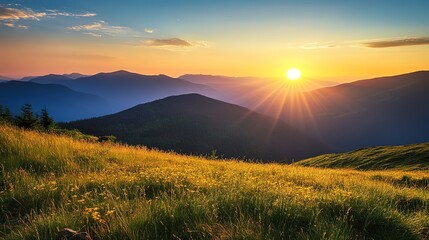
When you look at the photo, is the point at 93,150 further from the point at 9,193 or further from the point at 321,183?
the point at 321,183

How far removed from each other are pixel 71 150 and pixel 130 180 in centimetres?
552

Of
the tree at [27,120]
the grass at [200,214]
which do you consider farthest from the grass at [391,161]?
the tree at [27,120]

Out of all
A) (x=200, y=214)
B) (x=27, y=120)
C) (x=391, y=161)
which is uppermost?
(x=200, y=214)

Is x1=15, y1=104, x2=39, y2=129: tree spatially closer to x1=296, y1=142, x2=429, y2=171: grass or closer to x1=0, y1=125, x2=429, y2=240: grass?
x1=0, y1=125, x2=429, y2=240: grass

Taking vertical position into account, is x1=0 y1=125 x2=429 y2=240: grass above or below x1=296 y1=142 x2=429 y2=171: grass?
above

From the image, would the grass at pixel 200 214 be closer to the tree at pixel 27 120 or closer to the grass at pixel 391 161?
the grass at pixel 391 161

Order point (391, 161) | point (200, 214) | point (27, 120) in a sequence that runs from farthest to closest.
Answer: point (391, 161) < point (27, 120) < point (200, 214)

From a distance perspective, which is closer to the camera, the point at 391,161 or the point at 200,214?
the point at 200,214

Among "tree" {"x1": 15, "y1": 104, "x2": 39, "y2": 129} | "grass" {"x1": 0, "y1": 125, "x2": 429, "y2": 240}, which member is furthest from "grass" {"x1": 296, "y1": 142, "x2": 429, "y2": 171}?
"tree" {"x1": 15, "y1": 104, "x2": 39, "y2": 129}

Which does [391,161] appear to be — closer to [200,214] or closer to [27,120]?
[200,214]

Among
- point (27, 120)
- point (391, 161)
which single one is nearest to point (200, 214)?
point (27, 120)

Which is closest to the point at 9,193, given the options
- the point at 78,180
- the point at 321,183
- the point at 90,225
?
the point at 78,180

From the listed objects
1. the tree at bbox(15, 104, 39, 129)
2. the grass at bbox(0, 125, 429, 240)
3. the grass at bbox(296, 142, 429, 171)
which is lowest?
the grass at bbox(296, 142, 429, 171)

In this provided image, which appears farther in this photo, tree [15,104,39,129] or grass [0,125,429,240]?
tree [15,104,39,129]
